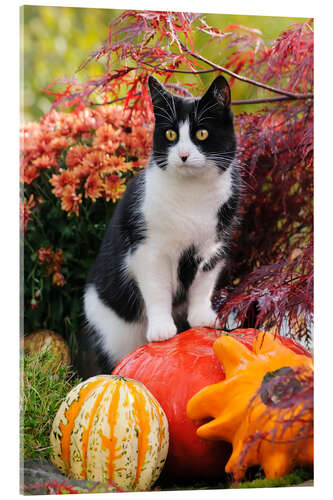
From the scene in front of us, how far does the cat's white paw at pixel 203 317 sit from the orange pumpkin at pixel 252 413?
290mm

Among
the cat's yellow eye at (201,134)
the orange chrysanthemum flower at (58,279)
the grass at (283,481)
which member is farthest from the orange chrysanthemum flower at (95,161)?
the grass at (283,481)

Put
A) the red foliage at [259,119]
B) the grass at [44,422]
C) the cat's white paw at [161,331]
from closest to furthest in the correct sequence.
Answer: the grass at [44,422] → the red foliage at [259,119] → the cat's white paw at [161,331]

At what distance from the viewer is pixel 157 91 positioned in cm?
155

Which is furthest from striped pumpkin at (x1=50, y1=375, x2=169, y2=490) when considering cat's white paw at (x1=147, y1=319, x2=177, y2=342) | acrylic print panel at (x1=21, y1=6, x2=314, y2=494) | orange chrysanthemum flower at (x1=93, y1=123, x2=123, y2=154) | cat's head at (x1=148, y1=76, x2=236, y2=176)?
orange chrysanthemum flower at (x1=93, y1=123, x2=123, y2=154)

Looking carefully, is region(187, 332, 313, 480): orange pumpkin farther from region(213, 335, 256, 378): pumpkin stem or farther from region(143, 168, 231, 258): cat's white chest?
region(143, 168, 231, 258): cat's white chest

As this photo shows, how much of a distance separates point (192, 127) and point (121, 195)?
501 millimetres

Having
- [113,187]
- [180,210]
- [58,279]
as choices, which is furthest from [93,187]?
[180,210]

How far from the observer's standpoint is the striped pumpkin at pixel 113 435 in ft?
4.10

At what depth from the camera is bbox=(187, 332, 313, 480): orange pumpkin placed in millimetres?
1269

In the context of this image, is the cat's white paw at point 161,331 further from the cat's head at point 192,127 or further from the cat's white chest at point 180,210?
the cat's head at point 192,127

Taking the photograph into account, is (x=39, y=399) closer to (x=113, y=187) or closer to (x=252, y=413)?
(x=252, y=413)
